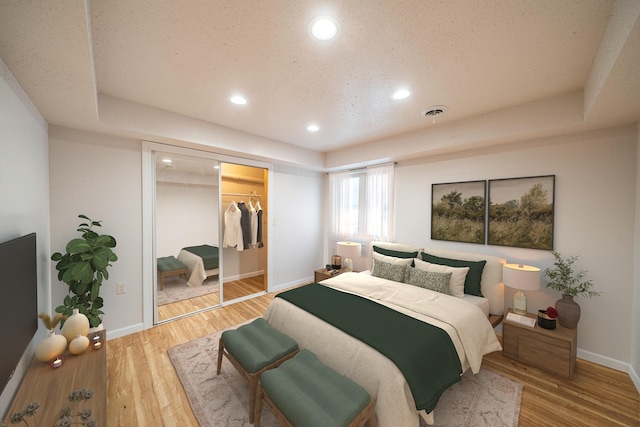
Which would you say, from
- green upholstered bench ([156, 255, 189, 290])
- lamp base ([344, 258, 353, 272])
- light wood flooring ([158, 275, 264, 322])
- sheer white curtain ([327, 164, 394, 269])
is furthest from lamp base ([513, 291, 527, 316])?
green upholstered bench ([156, 255, 189, 290])

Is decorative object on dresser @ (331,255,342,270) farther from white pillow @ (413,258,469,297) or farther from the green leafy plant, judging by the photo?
the green leafy plant

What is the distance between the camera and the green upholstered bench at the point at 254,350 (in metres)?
1.62

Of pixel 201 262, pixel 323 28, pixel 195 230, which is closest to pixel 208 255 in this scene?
pixel 201 262

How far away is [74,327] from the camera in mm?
1706

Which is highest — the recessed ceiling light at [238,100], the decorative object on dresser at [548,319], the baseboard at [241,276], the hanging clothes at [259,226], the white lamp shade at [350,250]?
the recessed ceiling light at [238,100]

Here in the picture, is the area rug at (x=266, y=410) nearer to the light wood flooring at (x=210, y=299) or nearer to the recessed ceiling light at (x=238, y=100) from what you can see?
the light wood flooring at (x=210, y=299)

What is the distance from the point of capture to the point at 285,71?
182cm

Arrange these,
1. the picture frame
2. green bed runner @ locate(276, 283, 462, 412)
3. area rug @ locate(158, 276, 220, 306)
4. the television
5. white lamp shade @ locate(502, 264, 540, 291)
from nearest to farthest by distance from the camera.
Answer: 1. the television
2. green bed runner @ locate(276, 283, 462, 412)
3. white lamp shade @ locate(502, 264, 540, 291)
4. the picture frame
5. area rug @ locate(158, 276, 220, 306)

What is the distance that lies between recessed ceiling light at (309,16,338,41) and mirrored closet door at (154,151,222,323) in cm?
240

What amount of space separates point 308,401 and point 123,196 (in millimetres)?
2844

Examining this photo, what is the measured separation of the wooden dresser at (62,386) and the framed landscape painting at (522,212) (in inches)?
145

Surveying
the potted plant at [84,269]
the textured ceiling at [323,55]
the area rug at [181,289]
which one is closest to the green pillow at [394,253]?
the textured ceiling at [323,55]

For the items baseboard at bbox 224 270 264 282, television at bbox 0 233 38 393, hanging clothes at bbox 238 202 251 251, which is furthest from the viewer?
baseboard at bbox 224 270 264 282

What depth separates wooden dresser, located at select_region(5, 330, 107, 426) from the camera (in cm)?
120
